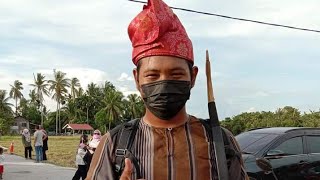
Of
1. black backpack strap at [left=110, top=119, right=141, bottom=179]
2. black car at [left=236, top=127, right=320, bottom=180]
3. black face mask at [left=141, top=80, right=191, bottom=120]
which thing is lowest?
black car at [left=236, top=127, right=320, bottom=180]

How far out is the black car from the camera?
732 centimetres

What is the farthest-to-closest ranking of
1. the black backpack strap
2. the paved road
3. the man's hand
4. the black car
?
the paved road, the black car, the black backpack strap, the man's hand

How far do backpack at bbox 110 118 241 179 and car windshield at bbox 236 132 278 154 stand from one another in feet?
18.4

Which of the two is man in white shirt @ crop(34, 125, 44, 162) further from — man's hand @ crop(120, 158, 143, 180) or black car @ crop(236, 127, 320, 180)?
man's hand @ crop(120, 158, 143, 180)

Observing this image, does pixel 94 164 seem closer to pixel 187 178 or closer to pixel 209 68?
pixel 187 178

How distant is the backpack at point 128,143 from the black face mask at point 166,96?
0.13 m

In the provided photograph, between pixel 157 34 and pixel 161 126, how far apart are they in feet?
1.25

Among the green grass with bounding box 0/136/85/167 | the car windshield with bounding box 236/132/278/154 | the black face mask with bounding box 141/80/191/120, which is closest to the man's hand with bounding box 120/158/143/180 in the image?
the black face mask with bounding box 141/80/191/120

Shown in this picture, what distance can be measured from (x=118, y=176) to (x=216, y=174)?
388 mm

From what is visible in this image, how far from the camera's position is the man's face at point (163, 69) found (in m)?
1.95

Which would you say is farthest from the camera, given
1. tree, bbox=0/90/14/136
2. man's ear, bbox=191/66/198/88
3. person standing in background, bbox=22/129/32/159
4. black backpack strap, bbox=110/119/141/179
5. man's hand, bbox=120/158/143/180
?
tree, bbox=0/90/14/136

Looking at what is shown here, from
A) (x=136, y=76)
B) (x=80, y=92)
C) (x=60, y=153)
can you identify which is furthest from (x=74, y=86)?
(x=136, y=76)

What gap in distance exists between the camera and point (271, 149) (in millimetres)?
7504

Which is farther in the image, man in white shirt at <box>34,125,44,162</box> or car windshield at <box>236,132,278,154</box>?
man in white shirt at <box>34,125,44,162</box>
